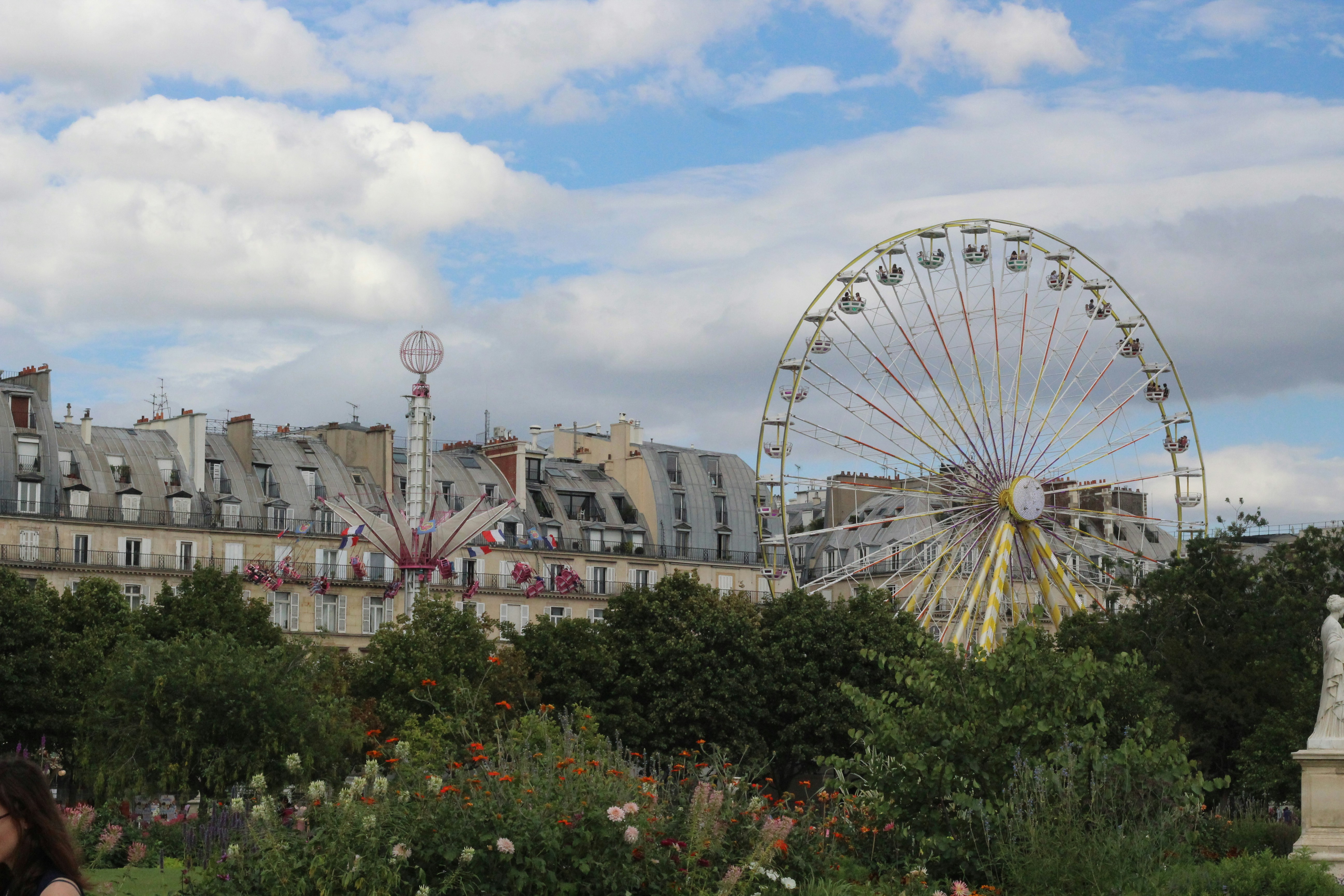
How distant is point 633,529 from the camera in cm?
8856

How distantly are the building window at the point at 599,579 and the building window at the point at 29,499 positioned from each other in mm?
25361

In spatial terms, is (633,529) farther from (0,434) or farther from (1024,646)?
(1024,646)

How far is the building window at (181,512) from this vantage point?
245 ft

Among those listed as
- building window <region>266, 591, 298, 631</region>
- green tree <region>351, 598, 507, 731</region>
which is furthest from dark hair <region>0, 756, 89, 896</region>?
building window <region>266, 591, 298, 631</region>

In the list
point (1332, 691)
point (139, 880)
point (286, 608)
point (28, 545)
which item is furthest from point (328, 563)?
point (1332, 691)

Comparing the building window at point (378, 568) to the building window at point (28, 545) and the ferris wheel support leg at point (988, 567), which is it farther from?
the ferris wheel support leg at point (988, 567)

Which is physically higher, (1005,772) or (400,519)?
(400,519)

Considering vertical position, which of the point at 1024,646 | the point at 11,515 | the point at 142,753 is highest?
the point at 11,515

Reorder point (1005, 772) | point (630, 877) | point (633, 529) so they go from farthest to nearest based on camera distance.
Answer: point (633, 529) → point (1005, 772) → point (630, 877)

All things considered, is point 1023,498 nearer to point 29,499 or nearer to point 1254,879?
point 1254,879

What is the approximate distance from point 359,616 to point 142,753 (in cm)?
4308

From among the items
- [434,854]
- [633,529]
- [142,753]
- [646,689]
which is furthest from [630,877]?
[633,529]

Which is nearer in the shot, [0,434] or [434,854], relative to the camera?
[434,854]

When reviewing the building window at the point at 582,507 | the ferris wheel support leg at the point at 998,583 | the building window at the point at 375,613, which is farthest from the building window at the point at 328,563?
the ferris wheel support leg at the point at 998,583
